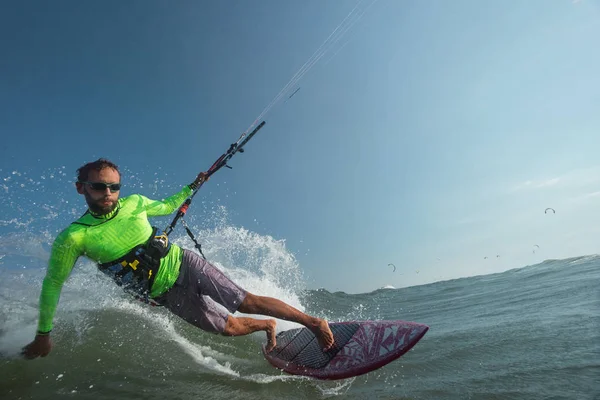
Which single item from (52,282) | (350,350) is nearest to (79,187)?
(52,282)

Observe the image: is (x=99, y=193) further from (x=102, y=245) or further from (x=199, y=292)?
(x=199, y=292)

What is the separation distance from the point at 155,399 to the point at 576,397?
3.75m

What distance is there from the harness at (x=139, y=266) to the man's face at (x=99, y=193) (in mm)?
542

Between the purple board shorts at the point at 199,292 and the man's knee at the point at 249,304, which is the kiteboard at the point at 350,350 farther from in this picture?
the purple board shorts at the point at 199,292

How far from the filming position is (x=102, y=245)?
136 inches

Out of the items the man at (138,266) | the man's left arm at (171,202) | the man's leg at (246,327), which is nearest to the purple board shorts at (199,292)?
the man at (138,266)

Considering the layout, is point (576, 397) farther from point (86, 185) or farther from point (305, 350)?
point (86, 185)

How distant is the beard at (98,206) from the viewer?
11.3ft

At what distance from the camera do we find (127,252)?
3613 millimetres

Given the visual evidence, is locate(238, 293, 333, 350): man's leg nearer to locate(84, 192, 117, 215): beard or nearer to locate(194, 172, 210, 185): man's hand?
locate(84, 192, 117, 215): beard

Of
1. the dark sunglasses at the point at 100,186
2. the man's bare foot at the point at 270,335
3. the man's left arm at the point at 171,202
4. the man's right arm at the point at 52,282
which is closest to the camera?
the man's right arm at the point at 52,282

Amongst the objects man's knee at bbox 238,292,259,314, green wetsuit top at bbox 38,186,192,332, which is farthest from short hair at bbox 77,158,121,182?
man's knee at bbox 238,292,259,314

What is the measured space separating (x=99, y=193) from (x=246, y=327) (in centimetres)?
250

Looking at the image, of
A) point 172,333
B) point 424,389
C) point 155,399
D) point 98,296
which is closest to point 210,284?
point 155,399
